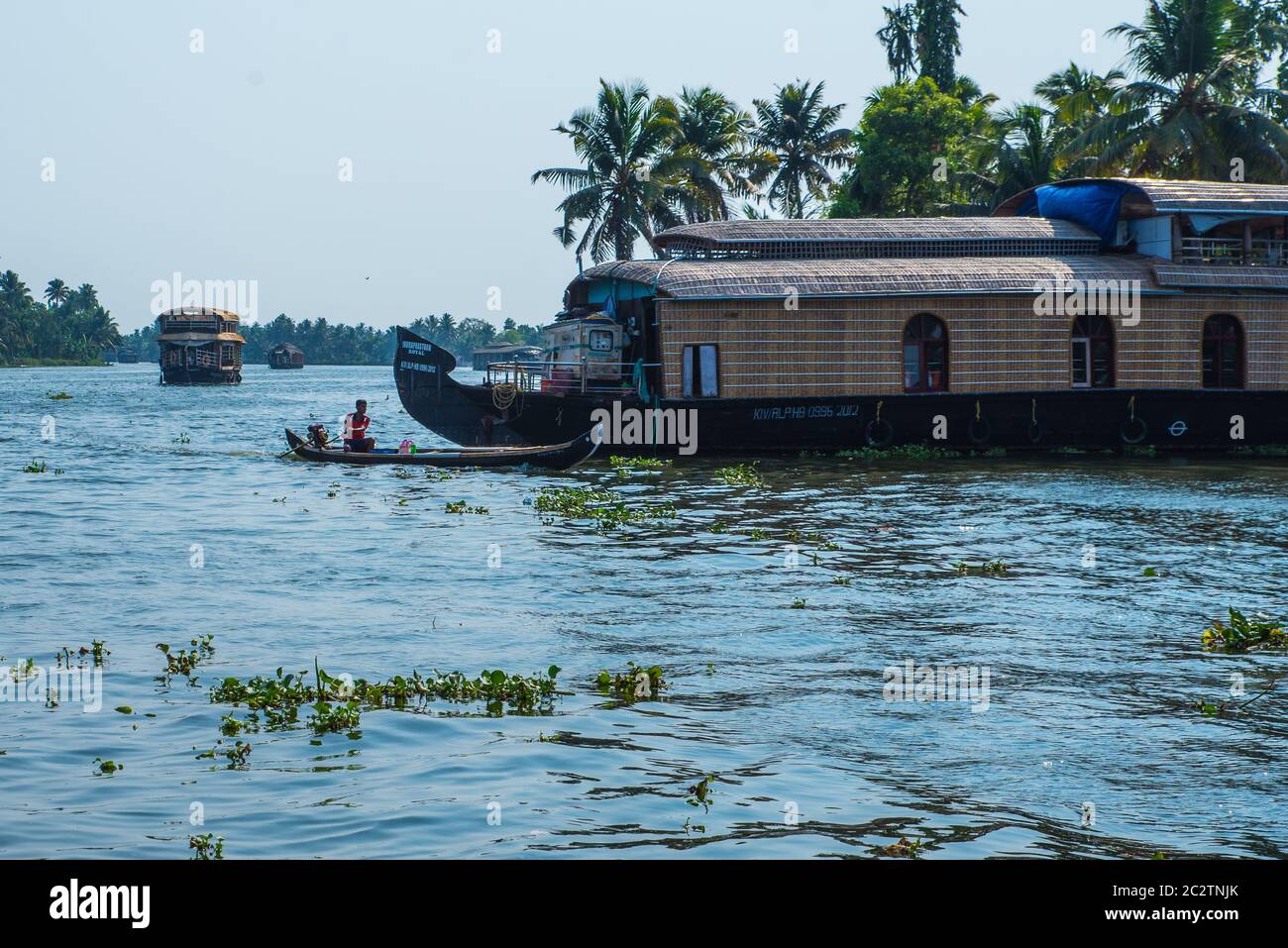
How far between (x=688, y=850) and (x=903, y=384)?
76.4 ft

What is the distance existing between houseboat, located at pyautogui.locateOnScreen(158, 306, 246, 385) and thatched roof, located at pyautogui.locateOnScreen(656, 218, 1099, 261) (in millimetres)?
65776

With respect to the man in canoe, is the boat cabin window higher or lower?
higher

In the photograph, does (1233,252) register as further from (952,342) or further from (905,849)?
(905,849)

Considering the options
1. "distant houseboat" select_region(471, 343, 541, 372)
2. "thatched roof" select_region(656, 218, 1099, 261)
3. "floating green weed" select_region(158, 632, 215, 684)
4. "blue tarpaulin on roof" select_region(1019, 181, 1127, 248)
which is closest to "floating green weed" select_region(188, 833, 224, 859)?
"floating green weed" select_region(158, 632, 215, 684)

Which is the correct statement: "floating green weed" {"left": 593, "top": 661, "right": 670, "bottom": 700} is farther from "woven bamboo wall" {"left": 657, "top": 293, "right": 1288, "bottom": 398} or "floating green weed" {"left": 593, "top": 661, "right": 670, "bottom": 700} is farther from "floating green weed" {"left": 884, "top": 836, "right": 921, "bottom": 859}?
"woven bamboo wall" {"left": 657, "top": 293, "right": 1288, "bottom": 398}

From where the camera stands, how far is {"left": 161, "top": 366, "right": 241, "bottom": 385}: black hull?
9125 cm

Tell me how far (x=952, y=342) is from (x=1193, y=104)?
15930mm

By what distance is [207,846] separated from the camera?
237 inches

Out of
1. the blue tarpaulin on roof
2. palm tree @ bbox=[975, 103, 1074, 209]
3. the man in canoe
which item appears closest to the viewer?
the man in canoe

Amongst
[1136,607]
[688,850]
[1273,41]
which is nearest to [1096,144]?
[1273,41]

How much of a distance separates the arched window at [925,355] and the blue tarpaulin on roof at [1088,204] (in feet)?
17.4

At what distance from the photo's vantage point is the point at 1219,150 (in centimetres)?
3862

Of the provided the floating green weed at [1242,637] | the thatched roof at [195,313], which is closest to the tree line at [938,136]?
the floating green weed at [1242,637]

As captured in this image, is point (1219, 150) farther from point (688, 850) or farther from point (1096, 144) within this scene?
point (688, 850)
